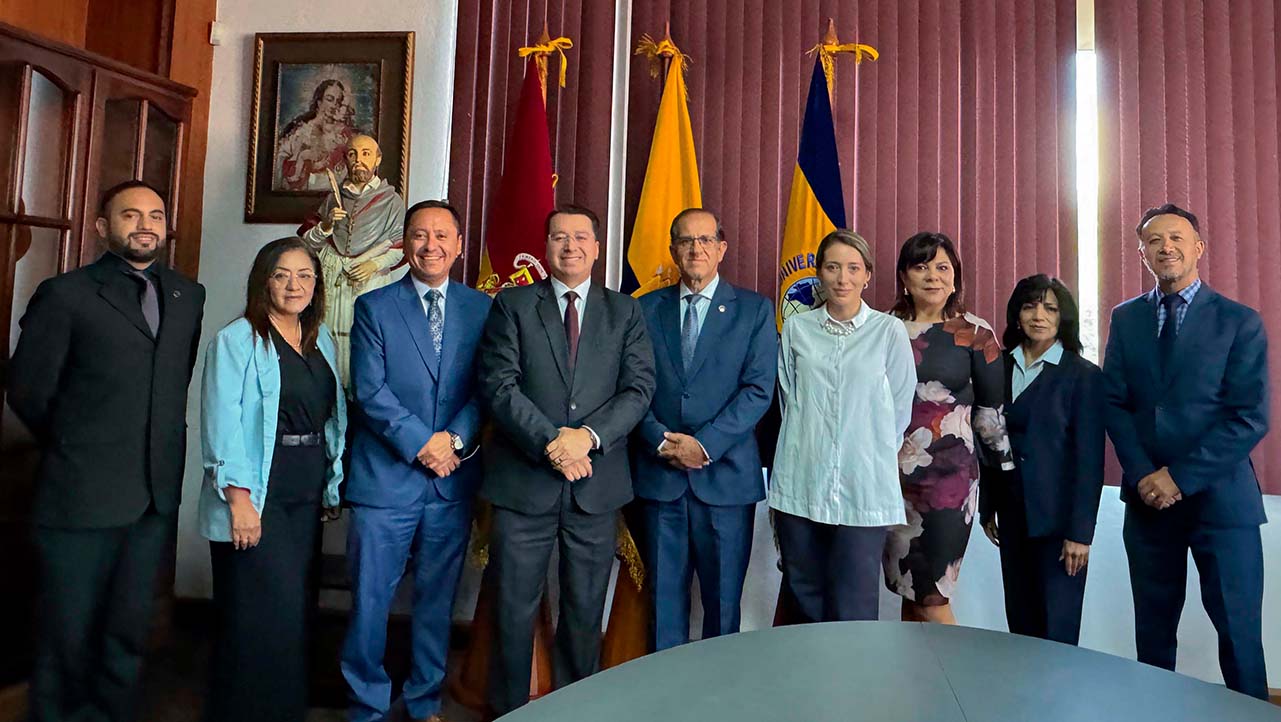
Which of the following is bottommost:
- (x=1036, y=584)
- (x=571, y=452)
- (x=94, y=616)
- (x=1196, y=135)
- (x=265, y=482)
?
(x=94, y=616)

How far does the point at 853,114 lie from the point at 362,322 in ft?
7.06

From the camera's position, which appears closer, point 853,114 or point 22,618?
point 22,618

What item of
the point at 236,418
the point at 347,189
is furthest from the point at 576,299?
the point at 347,189

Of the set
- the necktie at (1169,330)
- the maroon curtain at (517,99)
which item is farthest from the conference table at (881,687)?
the maroon curtain at (517,99)

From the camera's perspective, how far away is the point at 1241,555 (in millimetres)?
2199

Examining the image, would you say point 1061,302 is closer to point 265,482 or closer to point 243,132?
point 265,482

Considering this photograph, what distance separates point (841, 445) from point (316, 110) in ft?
8.85

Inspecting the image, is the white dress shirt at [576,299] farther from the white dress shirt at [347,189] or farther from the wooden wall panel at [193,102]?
the wooden wall panel at [193,102]

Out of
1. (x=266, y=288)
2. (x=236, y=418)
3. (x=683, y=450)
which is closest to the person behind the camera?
(x=236, y=418)

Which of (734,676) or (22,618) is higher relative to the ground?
(734,676)

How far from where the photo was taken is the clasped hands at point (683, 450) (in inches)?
86.9

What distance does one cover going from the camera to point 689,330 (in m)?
2.38

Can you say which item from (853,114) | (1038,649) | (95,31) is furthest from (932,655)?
(95,31)

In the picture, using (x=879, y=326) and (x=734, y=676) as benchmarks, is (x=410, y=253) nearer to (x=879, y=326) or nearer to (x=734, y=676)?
(x=879, y=326)
